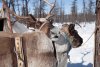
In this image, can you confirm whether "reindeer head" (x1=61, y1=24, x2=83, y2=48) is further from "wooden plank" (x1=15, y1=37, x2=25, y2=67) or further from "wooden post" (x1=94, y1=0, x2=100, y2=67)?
"wooden plank" (x1=15, y1=37, x2=25, y2=67)

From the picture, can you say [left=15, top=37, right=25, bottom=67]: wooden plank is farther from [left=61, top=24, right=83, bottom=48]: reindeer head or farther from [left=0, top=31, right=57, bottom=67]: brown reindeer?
[left=61, top=24, right=83, bottom=48]: reindeer head

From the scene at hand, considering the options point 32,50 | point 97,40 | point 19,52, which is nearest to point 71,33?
point 97,40

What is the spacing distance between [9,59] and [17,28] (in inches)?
56.8

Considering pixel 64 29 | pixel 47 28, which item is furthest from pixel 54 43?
pixel 64 29

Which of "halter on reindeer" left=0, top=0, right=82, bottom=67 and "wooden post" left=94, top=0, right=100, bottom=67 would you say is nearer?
"halter on reindeer" left=0, top=0, right=82, bottom=67

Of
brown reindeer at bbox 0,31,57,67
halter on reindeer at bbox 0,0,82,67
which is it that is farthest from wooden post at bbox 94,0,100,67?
brown reindeer at bbox 0,31,57,67

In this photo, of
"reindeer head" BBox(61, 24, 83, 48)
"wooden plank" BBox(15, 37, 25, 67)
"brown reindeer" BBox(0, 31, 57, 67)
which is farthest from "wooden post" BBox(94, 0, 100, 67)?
"wooden plank" BBox(15, 37, 25, 67)

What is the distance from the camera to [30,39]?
3.67 m

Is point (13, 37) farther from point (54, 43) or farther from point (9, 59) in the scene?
point (54, 43)

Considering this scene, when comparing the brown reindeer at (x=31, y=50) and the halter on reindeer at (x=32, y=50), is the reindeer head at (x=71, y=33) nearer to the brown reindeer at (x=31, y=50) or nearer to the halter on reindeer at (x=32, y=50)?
the halter on reindeer at (x=32, y=50)

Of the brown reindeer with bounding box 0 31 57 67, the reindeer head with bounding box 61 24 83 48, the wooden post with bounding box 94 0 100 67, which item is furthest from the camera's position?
the reindeer head with bounding box 61 24 83 48

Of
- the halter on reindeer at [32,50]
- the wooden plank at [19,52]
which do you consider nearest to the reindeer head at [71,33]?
the halter on reindeer at [32,50]

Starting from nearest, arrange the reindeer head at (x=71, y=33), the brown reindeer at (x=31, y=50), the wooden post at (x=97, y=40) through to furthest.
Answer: the brown reindeer at (x=31, y=50) → the wooden post at (x=97, y=40) → the reindeer head at (x=71, y=33)

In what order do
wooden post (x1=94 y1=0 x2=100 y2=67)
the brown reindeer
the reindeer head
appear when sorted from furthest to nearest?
the reindeer head < wooden post (x1=94 y1=0 x2=100 y2=67) < the brown reindeer
